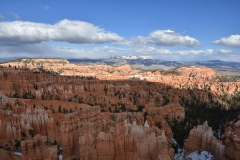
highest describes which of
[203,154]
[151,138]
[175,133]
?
[151,138]

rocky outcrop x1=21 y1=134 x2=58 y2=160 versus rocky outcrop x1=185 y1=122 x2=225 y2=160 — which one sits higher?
rocky outcrop x1=21 y1=134 x2=58 y2=160

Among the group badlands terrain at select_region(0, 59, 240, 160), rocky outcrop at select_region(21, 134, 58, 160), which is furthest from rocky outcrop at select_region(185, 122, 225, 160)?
rocky outcrop at select_region(21, 134, 58, 160)

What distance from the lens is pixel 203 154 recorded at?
25.4 metres

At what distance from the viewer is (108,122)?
95.0 feet

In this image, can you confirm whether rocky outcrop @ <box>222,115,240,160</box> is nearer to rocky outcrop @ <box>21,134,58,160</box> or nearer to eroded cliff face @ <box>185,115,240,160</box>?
eroded cliff face @ <box>185,115,240,160</box>

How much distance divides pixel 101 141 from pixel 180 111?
108 ft

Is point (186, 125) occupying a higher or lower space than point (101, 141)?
lower

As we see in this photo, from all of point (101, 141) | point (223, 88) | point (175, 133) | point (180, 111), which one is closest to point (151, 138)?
point (101, 141)

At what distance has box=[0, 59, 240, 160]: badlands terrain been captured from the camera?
2016 cm

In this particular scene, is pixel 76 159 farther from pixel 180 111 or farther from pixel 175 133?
pixel 180 111

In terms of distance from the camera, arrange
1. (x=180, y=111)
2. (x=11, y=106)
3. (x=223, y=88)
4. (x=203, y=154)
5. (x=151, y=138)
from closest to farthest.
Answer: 1. (x=151, y=138)
2. (x=203, y=154)
3. (x=11, y=106)
4. (x=180, y=111)
5. (x=223, y=88)

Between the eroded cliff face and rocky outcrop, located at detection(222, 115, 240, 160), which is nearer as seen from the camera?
rocky outcrop, located at detection(222, 115, 240, 160)

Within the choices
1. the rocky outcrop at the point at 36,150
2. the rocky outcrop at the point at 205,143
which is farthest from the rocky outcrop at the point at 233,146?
the rocky outcrop at the point at 36,150

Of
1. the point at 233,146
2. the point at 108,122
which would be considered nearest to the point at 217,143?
the point at 233,146
